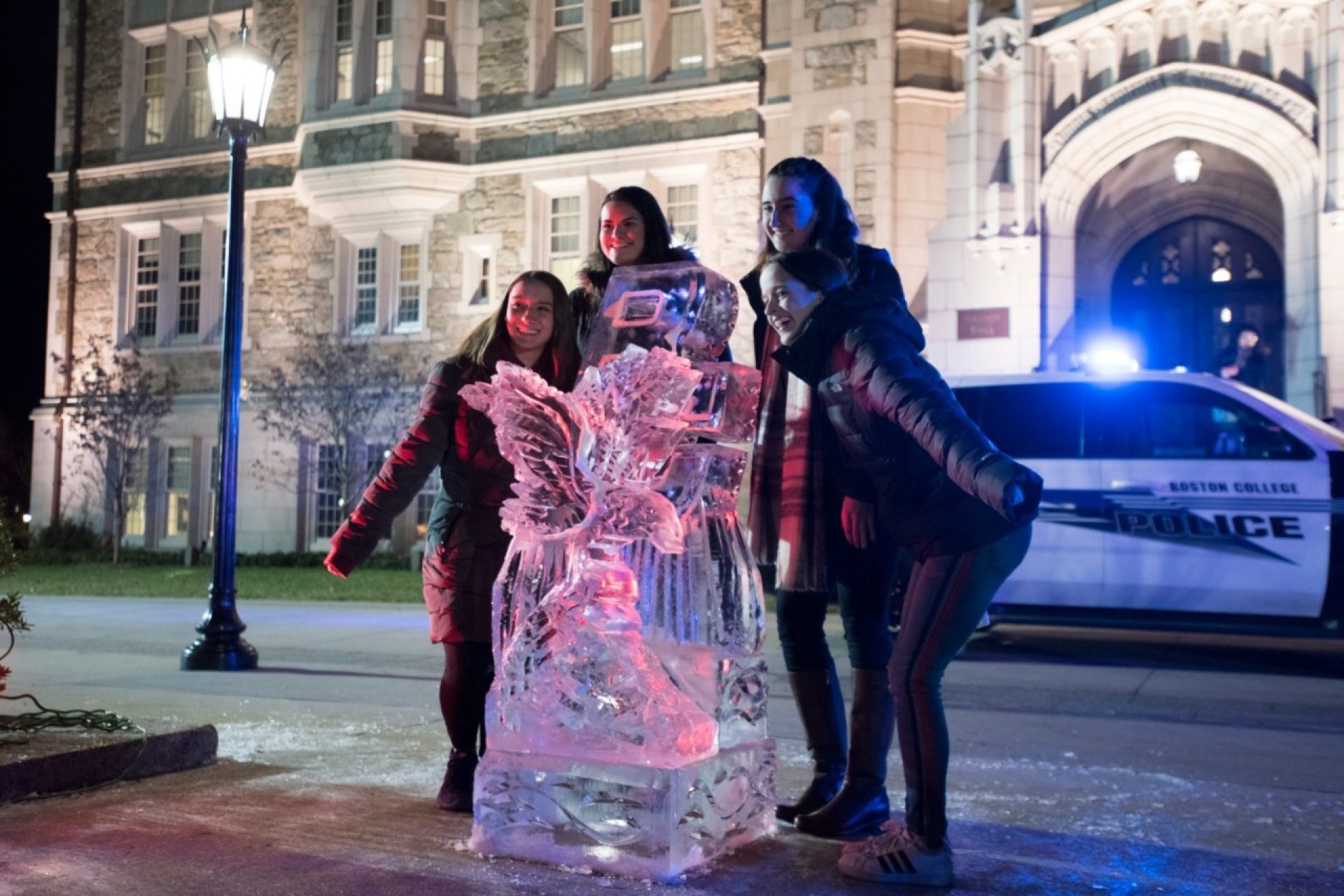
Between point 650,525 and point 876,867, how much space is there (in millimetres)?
1110

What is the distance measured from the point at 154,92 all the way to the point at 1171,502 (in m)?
22.9

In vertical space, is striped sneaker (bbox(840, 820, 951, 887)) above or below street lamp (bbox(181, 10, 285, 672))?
below

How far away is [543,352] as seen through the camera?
4844mm

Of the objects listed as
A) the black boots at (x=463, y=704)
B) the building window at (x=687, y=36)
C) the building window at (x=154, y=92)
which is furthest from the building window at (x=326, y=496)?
the black boots at (x=463, y=704)

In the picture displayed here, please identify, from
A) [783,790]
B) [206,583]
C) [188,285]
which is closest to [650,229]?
[783,790]

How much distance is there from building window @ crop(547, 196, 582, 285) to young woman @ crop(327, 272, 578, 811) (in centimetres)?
1814

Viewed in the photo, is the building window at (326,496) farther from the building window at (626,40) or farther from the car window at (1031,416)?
the car window at (1031,416)

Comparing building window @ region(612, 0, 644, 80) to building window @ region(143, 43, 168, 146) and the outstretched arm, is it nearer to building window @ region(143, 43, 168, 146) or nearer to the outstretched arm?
building window @ region(143, 43, 168, 146)

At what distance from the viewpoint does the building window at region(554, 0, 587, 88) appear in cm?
2302

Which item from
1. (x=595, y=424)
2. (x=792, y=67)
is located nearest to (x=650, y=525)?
(x=595, y=424)

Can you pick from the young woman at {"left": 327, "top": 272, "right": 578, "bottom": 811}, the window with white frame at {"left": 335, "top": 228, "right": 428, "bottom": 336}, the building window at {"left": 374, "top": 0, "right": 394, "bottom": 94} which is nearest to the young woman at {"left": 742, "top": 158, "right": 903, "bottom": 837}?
the young woman at {"left": 327, "top": 272, "right": 578, "bottom": 811}

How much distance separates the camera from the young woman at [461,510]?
4.66 meters

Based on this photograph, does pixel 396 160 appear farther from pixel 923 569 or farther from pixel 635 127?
pixel 923 569

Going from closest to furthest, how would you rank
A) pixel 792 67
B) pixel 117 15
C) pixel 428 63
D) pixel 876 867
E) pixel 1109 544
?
1. pixel 876 867
2. pixel 1109 544
3. pixel 792 67
4. pixel 428 63
5. pixel 117 15
